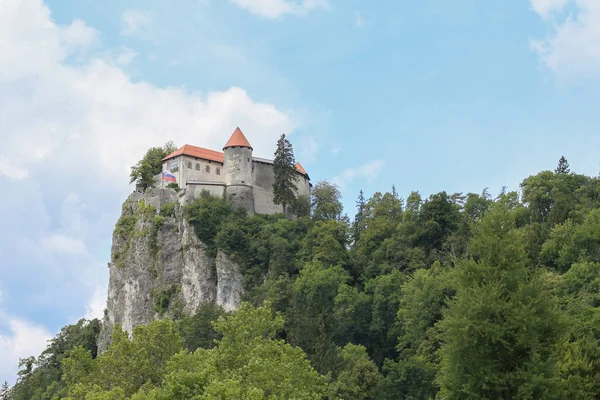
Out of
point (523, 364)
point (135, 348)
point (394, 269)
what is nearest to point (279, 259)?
point (394, 269)

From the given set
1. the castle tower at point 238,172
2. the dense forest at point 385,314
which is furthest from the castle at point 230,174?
the dense forest at point 385,314

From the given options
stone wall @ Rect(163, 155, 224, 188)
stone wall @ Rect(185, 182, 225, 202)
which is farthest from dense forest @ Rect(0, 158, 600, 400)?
stone wall @ Rect(163, 155, 224, 188)

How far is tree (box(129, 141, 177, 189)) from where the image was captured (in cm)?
8225

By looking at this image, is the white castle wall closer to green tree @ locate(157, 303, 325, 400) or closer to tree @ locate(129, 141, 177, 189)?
tree @ locate(129, 141, 177, 189)

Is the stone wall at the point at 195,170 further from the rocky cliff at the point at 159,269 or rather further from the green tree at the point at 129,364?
the green tree at the point at 129,364

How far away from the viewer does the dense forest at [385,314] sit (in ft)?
92.3

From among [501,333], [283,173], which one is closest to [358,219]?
[283,173]

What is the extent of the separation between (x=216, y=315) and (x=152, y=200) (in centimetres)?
2003

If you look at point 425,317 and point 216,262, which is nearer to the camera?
point 425,317

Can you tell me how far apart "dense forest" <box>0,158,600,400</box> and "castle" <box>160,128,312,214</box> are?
1.99 m

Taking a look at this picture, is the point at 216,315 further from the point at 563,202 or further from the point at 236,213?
the point at 563,202

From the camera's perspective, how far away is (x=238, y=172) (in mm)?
76062

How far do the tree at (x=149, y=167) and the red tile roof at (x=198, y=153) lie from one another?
314 centimetres

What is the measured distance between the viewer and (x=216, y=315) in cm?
6206
